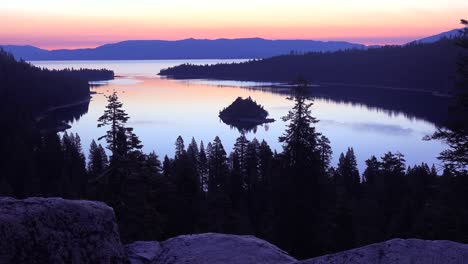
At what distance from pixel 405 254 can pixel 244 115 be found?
119753 millimetres

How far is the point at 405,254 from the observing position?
5070 millimetres

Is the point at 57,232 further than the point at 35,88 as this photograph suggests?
No

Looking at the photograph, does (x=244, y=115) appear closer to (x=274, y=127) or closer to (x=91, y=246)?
(x=274, y=127)

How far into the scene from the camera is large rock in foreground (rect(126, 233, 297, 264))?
19.4 feet

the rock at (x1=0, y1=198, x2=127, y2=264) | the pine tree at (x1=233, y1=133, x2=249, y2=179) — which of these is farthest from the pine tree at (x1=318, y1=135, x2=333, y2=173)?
the rock at (x1=0, y1=198, x2=127, y2=264)

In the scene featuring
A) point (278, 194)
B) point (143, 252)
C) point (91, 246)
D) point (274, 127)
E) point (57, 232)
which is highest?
point (57, 232)

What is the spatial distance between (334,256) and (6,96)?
148589mm

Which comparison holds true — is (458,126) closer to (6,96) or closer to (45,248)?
(45,248)

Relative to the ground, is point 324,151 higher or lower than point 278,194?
lower

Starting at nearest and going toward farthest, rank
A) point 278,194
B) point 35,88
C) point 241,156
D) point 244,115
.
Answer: point 278,194 → point 241,156 → point 244,115 → point 35,88

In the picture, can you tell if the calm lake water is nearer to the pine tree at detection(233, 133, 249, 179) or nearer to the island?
the island

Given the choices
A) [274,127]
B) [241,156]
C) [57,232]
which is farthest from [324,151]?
[274,127]

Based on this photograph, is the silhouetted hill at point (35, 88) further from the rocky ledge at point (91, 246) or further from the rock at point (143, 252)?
the rocky ledge at point (91, 246)

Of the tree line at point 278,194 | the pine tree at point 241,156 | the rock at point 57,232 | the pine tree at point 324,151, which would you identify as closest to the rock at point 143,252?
the rock at point 57,232
